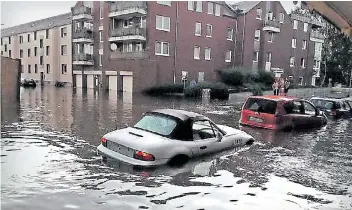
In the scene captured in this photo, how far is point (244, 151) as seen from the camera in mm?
9367

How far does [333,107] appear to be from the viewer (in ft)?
58.5

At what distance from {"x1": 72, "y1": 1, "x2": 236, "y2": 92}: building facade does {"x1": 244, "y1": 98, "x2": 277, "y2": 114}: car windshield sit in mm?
23496

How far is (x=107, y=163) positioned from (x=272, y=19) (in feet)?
142

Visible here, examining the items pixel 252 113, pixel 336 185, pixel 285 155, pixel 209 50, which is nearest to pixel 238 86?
pixel 209 50

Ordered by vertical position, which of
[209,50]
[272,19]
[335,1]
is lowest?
[335,1]

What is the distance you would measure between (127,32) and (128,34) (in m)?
0.32

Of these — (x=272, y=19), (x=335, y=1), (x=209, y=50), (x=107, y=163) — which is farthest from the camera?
(x=272, y=19)

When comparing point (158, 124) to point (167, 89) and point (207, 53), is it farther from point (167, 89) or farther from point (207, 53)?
point (207, 53)

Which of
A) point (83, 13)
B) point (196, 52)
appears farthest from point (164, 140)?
point (83, 13)

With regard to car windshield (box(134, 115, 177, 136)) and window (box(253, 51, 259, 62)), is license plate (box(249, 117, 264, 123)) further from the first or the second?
window (box(253, 51, 259, 62))

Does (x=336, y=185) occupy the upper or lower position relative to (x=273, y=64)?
lower

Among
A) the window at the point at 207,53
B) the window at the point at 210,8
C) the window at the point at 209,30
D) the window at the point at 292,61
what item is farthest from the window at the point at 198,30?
the window at the point at 292,61

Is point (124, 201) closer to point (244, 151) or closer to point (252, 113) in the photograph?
point (244, 151)

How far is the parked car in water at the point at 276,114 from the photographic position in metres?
13.0
